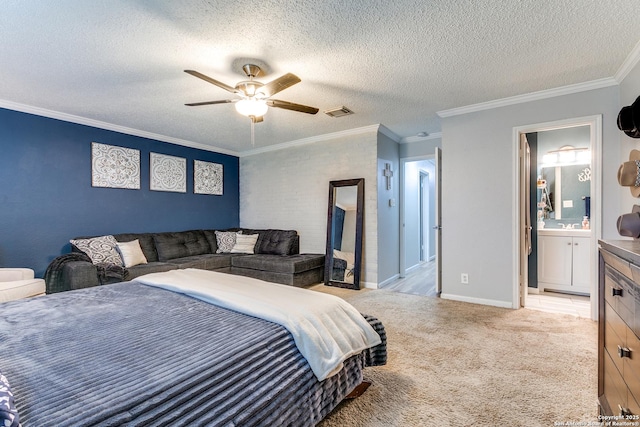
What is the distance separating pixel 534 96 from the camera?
3.24 m

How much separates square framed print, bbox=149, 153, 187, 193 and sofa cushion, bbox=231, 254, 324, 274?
159 cm

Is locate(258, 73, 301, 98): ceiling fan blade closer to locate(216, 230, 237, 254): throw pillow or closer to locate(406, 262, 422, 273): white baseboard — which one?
locate(216, 230, 237, 254): throw pillow

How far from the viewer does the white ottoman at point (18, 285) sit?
261 centimetres

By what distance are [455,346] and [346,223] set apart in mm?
2502

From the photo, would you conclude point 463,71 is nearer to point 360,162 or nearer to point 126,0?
point 360,162

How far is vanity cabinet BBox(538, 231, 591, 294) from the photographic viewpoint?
388 cm

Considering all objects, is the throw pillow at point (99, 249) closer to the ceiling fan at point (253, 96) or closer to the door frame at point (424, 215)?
the ceiling fan at point (253, 96)

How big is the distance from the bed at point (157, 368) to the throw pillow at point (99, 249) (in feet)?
6.75

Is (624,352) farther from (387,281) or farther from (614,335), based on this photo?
(387,281)

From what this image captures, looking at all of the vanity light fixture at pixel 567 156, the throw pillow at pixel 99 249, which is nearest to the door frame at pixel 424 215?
the vanity light fixture at pixel 567 156

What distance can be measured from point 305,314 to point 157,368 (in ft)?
2.34

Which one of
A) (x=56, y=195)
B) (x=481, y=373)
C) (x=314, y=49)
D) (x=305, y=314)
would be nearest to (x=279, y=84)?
(x=314, y=49)

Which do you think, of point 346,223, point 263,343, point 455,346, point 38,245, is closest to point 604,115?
point 455,346

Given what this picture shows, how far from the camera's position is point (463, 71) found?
106 inches
